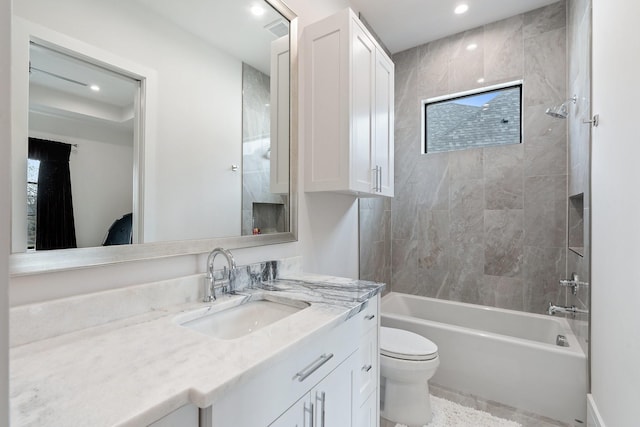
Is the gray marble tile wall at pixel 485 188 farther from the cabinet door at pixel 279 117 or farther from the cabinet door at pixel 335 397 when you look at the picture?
the cabinet door at pixel 335 397

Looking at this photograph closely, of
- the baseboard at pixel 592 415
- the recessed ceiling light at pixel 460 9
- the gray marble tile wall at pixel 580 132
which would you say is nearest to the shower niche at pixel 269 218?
the gray marble tile wall at pixel 580 132

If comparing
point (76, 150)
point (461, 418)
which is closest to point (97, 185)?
point (76, 150)

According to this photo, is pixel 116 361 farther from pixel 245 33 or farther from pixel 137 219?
pixel 245 33

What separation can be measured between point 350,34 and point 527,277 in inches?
91.2

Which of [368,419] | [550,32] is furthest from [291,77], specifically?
[550,32]

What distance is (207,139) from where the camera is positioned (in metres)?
1.31

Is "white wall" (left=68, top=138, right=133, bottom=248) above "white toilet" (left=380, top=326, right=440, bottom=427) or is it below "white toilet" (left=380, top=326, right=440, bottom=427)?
above

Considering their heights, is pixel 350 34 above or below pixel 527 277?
above

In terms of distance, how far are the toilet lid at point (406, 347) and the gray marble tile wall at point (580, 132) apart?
908mm

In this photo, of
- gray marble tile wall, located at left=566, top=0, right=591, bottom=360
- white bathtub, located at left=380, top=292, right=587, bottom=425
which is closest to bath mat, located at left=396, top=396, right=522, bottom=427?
white bathtub, located at left=380, top=292, right=587, bottom=425

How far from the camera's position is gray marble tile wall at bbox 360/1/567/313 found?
238 centimetres

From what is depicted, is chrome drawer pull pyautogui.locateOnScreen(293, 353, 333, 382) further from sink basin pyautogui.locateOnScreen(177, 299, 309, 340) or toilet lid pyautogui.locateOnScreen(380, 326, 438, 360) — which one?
toilet lid pyautogui.locateOnScreen(380, 326, 438, 360)

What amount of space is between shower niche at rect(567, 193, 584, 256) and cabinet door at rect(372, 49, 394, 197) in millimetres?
1282

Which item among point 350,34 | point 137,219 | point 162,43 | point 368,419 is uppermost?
point 350,34
